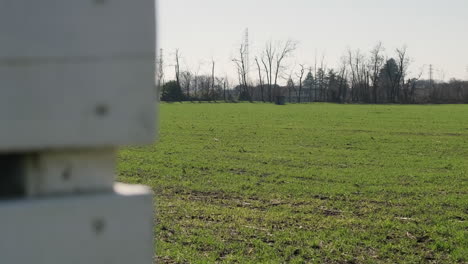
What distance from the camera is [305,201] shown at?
9.64m

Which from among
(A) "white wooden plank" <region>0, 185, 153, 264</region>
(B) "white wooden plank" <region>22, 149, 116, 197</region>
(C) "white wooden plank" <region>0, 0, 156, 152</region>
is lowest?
(A) "white wooden plank" <region>0, 185, 153, 264</region>

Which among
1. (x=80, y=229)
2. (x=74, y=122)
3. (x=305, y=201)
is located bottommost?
(x=305, y=201)

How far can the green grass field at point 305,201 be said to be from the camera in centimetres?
673

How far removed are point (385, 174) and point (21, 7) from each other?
12.9 meters

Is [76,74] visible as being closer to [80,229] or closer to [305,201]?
[80,229]

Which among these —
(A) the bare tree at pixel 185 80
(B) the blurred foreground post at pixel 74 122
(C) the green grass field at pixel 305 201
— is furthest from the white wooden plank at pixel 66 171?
(A) the bare tree at pixel 185 80

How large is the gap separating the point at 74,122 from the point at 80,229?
0.11 m

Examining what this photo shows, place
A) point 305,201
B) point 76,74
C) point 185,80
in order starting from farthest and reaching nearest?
point 185,80
point 305,201
point 76,74

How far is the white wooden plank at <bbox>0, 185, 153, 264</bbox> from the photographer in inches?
22.7

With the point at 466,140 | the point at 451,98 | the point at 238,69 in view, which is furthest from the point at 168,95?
the point at 466,140

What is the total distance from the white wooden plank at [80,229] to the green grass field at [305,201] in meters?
5.73

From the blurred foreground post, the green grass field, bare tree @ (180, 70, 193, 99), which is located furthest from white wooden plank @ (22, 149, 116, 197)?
bare tree @ (180, 70, 193, 99)

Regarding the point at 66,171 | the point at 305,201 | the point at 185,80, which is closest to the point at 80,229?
the point at 66,171

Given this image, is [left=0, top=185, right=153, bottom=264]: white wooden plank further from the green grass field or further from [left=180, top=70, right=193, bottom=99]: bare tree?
[left=180, top=70, right=193, bottom=99]: bare tree
